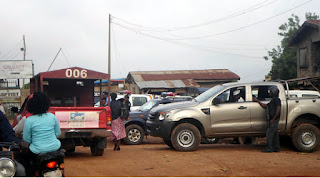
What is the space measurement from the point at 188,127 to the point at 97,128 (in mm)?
2453

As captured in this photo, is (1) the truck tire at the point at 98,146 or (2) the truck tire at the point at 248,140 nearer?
(1) the truck tire at the point at 98,146

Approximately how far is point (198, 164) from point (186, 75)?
38.8 m

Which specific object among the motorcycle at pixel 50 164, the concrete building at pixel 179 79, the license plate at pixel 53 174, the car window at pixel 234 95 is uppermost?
the concrete building at pixel 179 79

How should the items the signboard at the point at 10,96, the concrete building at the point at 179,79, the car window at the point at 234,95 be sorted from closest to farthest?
the car window at the point at 234,95, the signboard at the point at 10,96, the concrete building at the point at 179,79

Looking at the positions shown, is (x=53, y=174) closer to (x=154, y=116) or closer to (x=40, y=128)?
(x=40, y=128)

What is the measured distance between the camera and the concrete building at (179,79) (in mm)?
39625

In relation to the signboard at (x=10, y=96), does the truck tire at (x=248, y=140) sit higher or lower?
lower

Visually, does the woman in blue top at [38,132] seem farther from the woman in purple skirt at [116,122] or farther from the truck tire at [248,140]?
the truck tire at [248,140]

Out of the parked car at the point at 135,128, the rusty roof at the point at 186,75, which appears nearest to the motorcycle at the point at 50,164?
the parked car at the point at 135,128

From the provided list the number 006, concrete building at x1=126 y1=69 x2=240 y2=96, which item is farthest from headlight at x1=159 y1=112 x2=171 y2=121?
concrete building at x1=126 y1=69 x2=240 y2=96

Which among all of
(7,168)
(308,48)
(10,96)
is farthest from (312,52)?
(7,168)

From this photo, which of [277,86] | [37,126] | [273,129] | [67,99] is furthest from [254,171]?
[67,99]

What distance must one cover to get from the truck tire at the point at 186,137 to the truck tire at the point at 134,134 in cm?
375

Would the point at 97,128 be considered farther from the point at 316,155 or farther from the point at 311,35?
the point at 311,35
